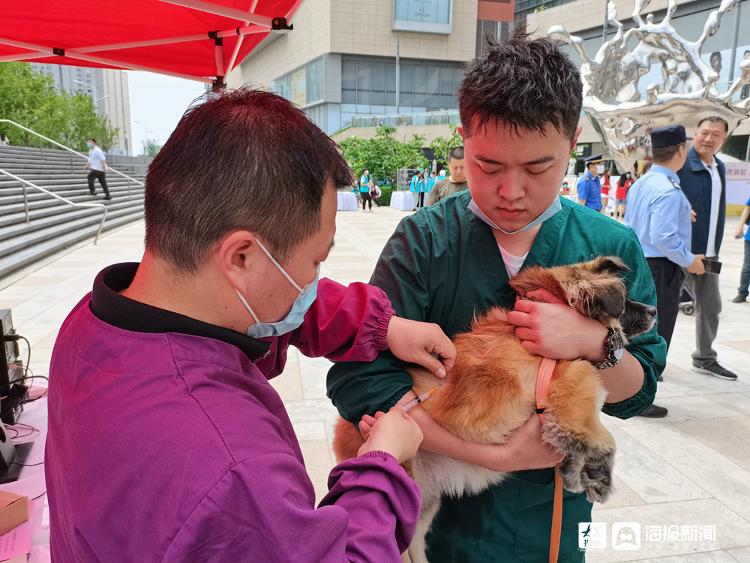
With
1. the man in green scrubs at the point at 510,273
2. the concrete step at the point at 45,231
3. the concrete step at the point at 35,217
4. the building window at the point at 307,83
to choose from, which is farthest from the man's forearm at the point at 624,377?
the building window at the point at 307,83

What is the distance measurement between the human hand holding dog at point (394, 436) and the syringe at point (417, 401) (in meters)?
0.08

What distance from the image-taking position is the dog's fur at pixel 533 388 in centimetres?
150

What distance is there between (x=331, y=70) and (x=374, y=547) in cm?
6252

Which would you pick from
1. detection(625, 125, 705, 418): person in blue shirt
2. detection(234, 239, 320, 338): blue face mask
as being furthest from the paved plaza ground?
detection(234, 239, 320, 338): blue face mask

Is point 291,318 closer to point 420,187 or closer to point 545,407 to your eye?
point 545,407

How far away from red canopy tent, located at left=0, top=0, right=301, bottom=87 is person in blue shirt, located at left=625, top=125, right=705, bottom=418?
369cm

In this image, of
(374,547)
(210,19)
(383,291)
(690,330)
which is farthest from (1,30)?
(690,330)

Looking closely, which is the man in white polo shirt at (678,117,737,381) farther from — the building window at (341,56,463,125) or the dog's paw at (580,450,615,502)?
the building window at (341,56,463,125)

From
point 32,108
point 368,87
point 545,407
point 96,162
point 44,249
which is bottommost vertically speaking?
point 44,249

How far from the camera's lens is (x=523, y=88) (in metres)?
1.36

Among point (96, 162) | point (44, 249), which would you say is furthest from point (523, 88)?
point (96, 162)

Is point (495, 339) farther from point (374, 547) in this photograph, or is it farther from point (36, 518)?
point (36, 518)

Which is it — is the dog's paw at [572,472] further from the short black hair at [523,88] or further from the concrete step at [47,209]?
the concrete step at [47,209]

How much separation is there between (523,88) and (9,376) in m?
3.29
